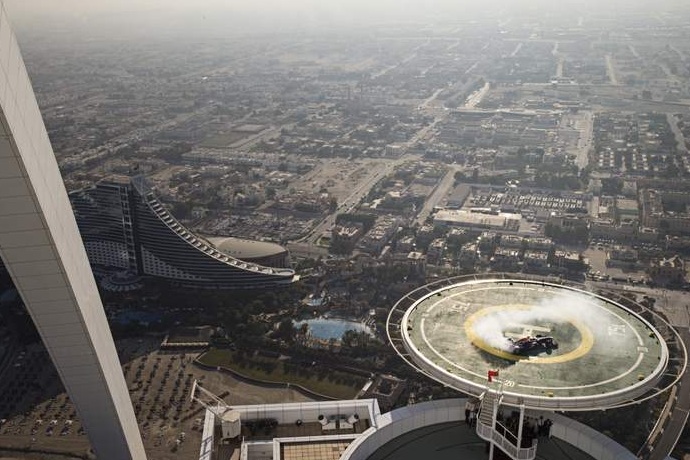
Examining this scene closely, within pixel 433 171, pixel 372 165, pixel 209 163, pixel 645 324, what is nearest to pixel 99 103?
pixel 209 163

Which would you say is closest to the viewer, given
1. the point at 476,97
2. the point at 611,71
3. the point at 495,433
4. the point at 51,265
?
the point at 495,433

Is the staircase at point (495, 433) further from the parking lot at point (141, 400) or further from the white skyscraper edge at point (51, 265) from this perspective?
the parking lot at point (141, 400)

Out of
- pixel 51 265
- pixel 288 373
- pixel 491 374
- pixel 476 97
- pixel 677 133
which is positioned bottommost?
pixel 476 97

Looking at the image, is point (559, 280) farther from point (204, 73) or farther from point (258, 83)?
point (204, 73)

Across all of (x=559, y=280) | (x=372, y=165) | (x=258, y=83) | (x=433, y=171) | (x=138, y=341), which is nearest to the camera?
(x=138, y=341)

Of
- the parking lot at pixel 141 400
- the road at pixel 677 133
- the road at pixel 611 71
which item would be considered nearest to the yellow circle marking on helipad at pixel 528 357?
the parking lot at pixel 141 400

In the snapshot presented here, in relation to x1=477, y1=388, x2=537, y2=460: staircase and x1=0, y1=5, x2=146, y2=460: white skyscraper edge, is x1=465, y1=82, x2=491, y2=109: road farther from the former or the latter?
x1=477, y1=388, x2=537, y2=460: staircase

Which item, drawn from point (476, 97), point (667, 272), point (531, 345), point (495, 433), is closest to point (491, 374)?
point (495, 433)

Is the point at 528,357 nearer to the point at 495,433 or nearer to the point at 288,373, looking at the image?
the point at 495,433
